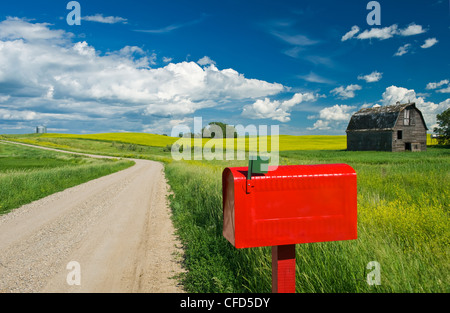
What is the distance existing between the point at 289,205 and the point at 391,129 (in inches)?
1732

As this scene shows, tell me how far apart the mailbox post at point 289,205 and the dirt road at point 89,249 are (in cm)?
253

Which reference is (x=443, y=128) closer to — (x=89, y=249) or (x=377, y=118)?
(x=377, y=118)

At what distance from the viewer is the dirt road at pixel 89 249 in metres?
4.19

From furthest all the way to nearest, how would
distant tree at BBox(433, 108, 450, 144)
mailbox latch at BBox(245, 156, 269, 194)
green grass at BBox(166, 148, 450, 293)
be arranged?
distant tree at BBox(433, 108, 450, 144) → green grass at BBox(166, 148, 450, 293) → mailbox latch at BBox(245, 156, 269, 194)

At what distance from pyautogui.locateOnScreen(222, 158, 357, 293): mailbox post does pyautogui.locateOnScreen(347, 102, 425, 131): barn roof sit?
44.0m

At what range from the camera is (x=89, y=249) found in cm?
565

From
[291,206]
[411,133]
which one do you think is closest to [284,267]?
[291,206]

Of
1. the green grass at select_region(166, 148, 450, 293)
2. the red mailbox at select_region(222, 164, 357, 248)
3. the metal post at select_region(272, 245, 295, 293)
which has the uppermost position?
the red mailbox at select_region(222, 164, 357, 248)

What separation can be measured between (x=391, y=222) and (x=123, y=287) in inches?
160

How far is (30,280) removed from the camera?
4.31 m

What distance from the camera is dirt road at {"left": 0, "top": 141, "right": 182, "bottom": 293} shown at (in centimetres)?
419

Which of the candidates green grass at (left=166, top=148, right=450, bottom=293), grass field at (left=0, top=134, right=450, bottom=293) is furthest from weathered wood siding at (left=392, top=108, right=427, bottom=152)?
green grass at (left=166, top=148, right=450, bottom=293)

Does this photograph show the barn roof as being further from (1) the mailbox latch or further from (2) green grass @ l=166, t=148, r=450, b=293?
(1) the mailbox latch
